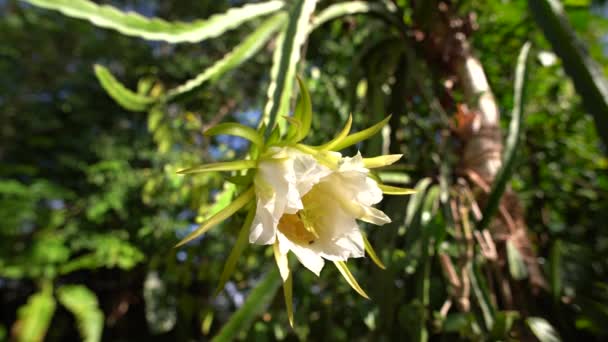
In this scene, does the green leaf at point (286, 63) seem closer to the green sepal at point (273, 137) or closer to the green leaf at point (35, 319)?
the green sepal at point (273, 137)

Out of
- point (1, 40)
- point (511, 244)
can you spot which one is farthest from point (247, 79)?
point (511, 244)

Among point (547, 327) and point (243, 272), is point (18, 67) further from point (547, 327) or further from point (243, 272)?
point (547, 327)

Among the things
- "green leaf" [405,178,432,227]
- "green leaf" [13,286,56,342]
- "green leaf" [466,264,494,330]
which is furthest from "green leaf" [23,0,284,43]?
"green leaf" [13,286,56,342]

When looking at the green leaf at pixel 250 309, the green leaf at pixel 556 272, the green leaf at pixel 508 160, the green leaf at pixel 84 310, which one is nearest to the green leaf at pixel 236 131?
the green leaf at pixel 250 309

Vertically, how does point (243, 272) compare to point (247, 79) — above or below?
below

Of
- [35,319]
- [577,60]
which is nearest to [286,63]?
[577,60]

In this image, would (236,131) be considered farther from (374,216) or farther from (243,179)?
(374,216)

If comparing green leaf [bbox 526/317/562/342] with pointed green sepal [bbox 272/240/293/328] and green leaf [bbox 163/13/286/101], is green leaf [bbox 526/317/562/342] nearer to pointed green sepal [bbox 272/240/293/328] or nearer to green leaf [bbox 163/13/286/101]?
pointed green sepal [bbox 272/240/293/328]
